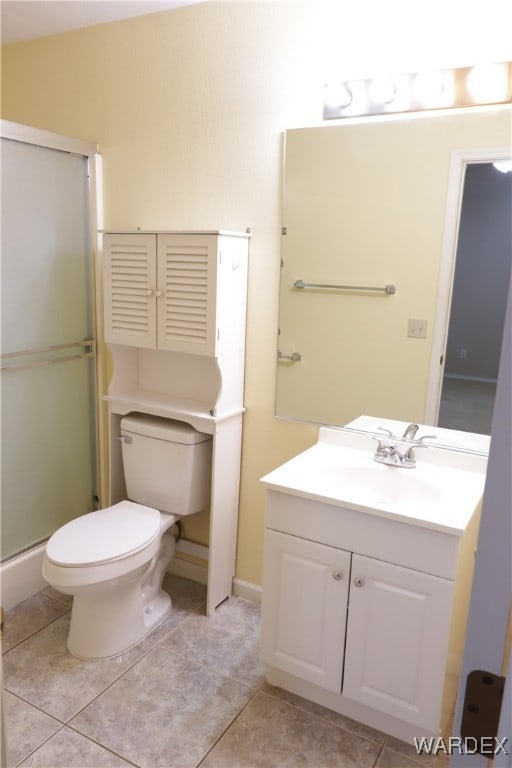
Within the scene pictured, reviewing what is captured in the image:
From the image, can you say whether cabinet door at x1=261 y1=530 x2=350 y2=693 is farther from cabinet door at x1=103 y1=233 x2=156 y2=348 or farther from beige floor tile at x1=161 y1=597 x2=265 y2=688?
cabinet door at x1=103 y1=233 x2=156 y2=348

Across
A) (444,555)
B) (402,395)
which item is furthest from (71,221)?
(444,555)

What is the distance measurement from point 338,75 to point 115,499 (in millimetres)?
1963

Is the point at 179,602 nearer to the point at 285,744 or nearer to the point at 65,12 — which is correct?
the point at 285,744

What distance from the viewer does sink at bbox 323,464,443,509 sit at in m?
1.90

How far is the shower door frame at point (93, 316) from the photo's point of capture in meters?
2.32

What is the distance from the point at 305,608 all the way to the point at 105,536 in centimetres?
79

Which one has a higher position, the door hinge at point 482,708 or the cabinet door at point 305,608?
the door hinge at point 482,708

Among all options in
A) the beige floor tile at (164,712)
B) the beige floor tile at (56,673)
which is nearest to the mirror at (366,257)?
the beige floor tile at (164,712)

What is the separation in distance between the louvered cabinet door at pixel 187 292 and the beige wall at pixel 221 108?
0.73ft

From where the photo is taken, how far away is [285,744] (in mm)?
1809

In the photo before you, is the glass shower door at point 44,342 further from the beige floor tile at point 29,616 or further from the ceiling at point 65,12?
the ceiling at point 65,12

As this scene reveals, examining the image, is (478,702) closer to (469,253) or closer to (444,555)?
(444,555)

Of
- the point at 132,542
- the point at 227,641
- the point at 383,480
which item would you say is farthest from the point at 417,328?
the point at 227,641

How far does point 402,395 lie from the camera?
2.08 metres
